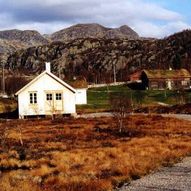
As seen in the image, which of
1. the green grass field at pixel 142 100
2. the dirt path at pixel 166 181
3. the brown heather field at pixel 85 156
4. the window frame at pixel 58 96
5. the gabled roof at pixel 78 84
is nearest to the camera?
the dirt path at pixel 166 181

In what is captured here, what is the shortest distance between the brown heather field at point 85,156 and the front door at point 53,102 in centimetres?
1512

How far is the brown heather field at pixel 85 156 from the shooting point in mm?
18250

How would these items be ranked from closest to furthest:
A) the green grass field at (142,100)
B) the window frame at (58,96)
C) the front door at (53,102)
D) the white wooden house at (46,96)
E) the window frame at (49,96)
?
the white wooden house at (46,96) → the window frame at (49,96) → the front door at (53,102) → the window frame at (58,96) → the green grass field at (142,100)

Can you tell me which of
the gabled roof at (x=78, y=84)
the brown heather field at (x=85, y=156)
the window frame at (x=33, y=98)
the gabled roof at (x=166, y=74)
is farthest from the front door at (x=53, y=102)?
the gabled roof at (x=166, y=74)

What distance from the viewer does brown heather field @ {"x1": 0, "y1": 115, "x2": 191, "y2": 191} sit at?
18250mm

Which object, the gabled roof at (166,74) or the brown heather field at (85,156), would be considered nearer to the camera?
the brown heather field at (85,156)

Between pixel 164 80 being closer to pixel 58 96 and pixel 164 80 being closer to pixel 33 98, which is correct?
pixel 58 96

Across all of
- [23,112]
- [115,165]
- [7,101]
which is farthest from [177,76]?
[115,165]

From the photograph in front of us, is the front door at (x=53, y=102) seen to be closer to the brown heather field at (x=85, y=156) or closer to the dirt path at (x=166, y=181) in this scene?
the brown heather field at (x=85, y=156)

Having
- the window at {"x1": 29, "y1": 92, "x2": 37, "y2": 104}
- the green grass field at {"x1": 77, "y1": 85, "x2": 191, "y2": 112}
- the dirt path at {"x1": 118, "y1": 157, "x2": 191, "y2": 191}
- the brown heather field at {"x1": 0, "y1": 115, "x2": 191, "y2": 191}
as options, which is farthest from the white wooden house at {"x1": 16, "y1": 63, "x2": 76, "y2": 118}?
the dirt path at {"x1": 118, "y1": 157, "x2": 191, "y2": 191}

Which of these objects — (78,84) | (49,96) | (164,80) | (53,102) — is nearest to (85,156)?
(49,96)

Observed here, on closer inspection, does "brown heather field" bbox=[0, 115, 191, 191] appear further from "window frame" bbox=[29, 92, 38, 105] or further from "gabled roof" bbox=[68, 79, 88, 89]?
"gabled roof" bbox=[68, 79, 88, 89]

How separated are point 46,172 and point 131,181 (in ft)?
13.8

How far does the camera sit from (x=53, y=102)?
56.9 m
